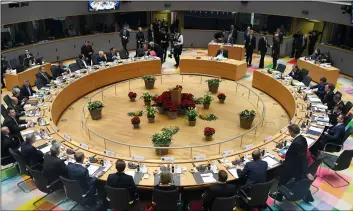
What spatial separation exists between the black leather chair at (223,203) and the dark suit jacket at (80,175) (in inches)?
105

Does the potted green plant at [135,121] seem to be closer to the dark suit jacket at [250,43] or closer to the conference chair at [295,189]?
the conference chair at [295,189]

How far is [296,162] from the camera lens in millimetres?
7047

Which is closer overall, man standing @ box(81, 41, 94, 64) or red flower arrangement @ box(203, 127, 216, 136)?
red flower arrangement @ box(203, 127, 216, 136)

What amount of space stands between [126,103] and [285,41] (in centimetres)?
1105

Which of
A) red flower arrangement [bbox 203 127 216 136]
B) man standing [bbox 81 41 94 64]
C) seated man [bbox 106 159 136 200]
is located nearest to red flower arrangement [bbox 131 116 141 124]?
red flower arrangement [bbox 203 127 216 136]

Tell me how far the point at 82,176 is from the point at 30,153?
1.67 m

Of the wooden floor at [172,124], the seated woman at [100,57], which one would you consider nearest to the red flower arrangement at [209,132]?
the wooden floor at [172,124]

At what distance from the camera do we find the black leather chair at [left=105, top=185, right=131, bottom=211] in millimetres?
6339

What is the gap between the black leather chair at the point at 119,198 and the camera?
20.8 feet

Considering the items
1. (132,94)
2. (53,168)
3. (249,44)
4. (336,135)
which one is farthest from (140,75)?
(336,135)

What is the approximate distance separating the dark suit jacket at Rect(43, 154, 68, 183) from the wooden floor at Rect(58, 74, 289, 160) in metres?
2.76

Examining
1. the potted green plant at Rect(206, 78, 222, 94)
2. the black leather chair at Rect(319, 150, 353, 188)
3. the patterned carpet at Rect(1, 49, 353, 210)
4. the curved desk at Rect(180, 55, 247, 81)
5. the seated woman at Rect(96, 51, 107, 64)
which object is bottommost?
the patterned carpet at Rect(1, 49, 353, 210)

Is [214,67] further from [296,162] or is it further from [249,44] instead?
[296,162]

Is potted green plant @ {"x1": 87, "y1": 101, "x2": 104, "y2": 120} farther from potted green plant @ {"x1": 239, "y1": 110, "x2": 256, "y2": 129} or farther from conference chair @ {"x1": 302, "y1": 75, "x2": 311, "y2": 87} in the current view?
conference chair @ {"x1": 302, "y1": 75, "x2": 311, "y2": 87}
